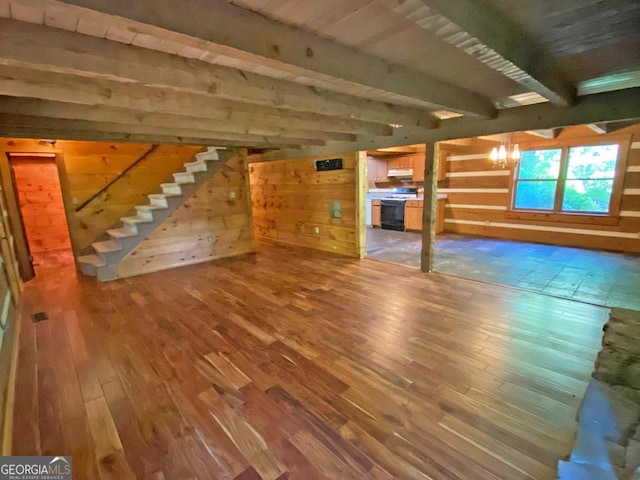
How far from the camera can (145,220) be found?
4676 mm

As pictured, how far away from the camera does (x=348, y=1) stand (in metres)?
1.25

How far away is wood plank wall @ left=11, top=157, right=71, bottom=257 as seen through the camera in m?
6.02

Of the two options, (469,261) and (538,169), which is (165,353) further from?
(538,169)

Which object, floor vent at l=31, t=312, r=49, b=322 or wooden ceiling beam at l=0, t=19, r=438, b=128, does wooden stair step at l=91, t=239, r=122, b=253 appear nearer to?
floor vent at l=31, t=312, r=49, b=322

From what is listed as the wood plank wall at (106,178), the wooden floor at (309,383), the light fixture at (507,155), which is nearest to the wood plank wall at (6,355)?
the wooden floor at (309,383)

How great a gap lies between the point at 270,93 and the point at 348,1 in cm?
104

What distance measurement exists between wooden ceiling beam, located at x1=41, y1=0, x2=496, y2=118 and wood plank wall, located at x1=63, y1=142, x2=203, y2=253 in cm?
484

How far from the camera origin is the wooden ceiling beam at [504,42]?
1.22 metres

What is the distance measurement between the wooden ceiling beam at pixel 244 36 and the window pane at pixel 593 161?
551cm

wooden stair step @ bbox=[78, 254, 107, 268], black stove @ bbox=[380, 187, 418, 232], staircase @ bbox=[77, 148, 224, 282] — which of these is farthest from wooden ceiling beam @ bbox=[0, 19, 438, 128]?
black stove @ bbox=[380, 187, 418, 232]

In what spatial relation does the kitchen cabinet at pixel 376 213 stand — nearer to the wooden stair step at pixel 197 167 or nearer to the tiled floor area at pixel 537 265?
the tiled floor area at pixel 537 265

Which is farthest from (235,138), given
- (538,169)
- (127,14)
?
(538,169)

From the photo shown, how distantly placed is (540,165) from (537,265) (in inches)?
106

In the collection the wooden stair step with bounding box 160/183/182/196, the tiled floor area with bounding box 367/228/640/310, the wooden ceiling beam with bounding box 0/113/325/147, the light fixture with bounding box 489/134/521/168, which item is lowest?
the tiled floor area with bounding box 367/228/640/310
